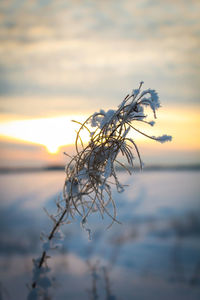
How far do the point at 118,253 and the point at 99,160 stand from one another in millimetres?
5277

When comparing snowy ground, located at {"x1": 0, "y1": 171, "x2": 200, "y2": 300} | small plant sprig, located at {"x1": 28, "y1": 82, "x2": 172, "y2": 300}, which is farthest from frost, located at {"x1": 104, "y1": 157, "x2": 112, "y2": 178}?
snowy ground, located at {"x1": 0, "y1": 171, "x2": 200, "y2": 300}

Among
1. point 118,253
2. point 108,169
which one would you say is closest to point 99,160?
point 108,169

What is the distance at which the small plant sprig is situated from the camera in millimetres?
929

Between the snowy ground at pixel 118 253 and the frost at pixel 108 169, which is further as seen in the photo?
the snowy ground at pixel 118 253

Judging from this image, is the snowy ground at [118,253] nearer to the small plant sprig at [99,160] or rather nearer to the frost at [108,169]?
the small plant sprig at [99,160]

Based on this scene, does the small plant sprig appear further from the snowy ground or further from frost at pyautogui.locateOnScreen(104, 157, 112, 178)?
the snowy ground

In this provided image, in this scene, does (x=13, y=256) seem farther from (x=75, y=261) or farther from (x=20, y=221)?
(x=20, y=221)

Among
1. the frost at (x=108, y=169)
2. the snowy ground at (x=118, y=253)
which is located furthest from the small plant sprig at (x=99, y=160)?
the snowy ground at (x=118, y=253)

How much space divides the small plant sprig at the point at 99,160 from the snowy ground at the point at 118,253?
2.22ft

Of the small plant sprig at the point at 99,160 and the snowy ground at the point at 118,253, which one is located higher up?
the small plant sprig at the point at 99,160

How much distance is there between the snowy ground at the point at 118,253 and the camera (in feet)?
12.7

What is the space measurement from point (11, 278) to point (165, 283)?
2738 millimetres

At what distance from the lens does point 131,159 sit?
3.43 ft

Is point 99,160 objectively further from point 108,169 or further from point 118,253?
point 118,253
